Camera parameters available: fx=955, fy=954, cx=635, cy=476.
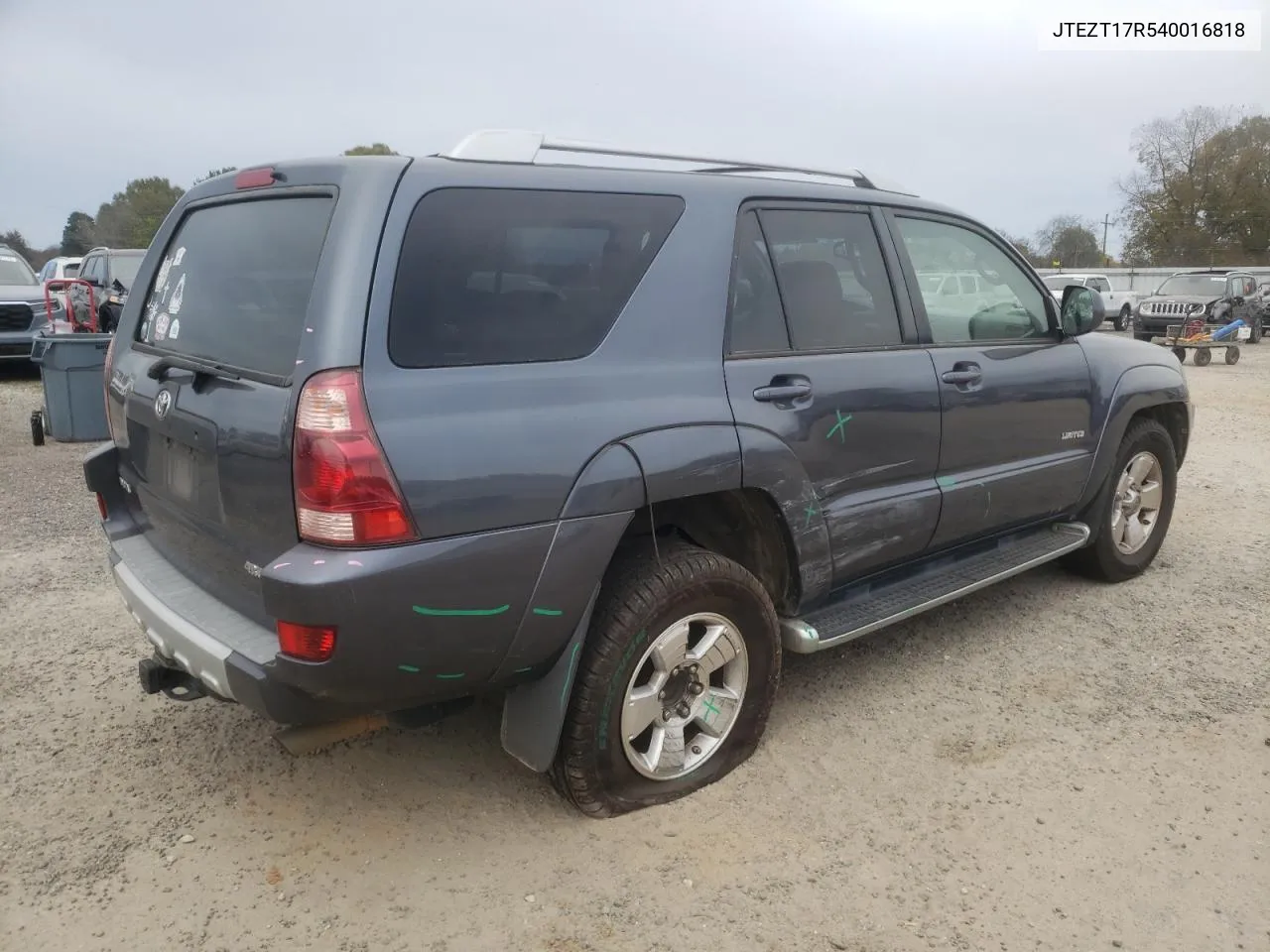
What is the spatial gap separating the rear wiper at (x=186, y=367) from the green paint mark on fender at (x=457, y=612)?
2.63 ft

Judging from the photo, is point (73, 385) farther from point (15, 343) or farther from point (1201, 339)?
point (1201, 339)

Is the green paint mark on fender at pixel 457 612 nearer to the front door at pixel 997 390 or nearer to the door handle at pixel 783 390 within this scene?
the door handle at pixel 783 390

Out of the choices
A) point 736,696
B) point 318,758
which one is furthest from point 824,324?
point 318,758

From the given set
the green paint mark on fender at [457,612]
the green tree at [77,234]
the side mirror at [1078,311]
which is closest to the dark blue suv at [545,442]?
the green paint mark on fender at [457,612]

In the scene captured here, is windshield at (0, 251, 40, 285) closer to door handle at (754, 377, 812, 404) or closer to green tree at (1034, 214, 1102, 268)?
door handle at (754, 377, 812, 404)

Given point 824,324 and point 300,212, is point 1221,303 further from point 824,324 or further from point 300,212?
point 300,212

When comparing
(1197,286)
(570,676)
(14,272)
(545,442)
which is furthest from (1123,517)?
(1197,286)

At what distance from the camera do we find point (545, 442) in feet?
7.90

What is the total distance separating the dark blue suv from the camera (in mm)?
2256

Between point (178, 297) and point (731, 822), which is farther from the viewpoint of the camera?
point (178, 297)

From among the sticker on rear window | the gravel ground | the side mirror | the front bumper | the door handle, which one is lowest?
the gravel ground

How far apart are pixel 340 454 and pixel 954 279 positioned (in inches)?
105

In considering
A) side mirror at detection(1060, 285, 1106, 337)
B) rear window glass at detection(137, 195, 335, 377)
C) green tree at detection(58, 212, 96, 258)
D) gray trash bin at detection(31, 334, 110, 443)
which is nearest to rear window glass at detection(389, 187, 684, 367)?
rear window glass at detection(137, 195, 335, 377)

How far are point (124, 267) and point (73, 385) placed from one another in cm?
775
